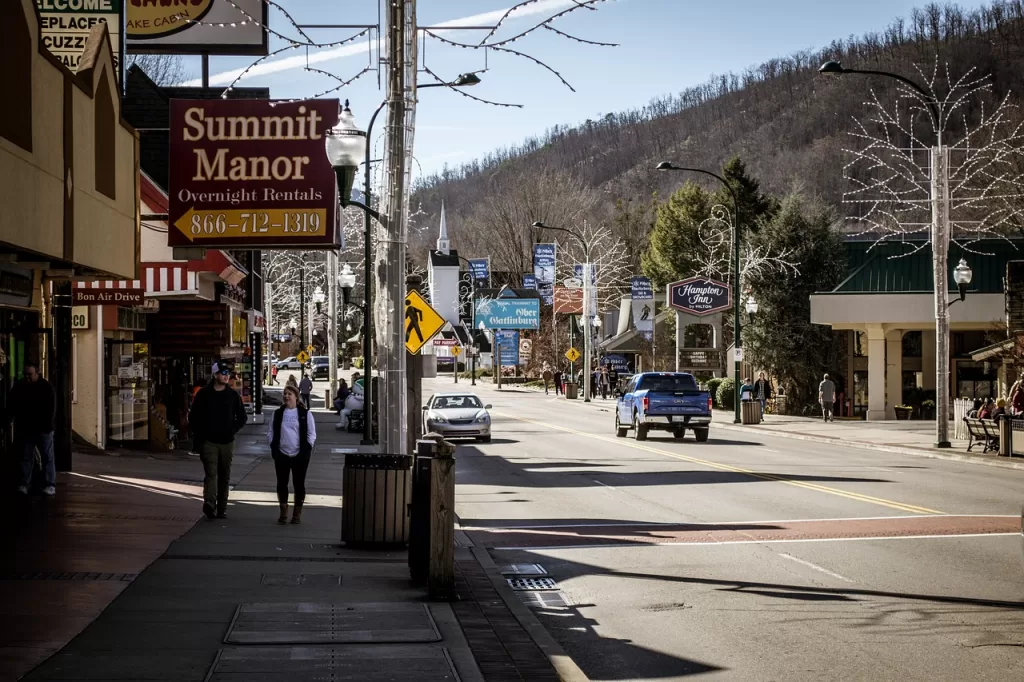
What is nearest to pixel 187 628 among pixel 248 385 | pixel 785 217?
pixel 248 385

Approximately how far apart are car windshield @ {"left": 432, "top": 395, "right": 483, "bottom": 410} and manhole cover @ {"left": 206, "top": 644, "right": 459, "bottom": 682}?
2803 centimetres

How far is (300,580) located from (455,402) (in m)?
25.7

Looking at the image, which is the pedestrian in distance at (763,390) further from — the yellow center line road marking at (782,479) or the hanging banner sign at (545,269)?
the hanging banner sign at (545,269)

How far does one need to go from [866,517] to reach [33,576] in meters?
10.9

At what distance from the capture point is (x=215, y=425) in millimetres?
16016

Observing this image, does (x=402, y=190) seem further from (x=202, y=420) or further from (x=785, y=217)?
(x=785, y=217)

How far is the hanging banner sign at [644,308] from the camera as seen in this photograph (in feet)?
252

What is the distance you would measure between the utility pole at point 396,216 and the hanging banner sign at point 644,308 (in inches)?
2467

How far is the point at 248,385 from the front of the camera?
5216cm

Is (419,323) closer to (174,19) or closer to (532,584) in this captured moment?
(532,584)

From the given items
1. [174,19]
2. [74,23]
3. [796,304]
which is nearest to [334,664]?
[74,23]

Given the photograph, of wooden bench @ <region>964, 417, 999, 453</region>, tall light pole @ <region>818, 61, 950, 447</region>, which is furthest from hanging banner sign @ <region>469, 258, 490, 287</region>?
wooden bench @ <region>964, 417, 999, 453</region>

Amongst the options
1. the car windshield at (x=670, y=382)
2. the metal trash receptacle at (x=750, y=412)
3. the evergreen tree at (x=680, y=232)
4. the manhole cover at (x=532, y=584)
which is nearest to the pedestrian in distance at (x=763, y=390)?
the metal trash receptacle at (x=750, y=412)

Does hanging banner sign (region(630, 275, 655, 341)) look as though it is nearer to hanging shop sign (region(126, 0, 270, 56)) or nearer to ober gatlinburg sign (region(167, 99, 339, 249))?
hanging shop sign (region(126, 0, 270, 56))
